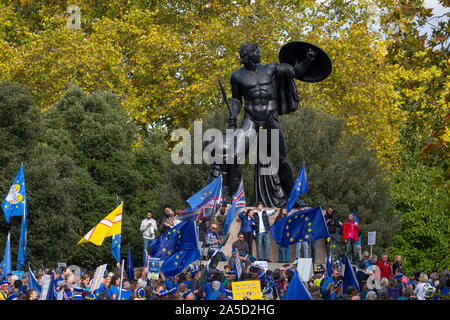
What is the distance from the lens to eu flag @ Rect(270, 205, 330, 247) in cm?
1476

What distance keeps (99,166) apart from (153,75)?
5749 millimetres

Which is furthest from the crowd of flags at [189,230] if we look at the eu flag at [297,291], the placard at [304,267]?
the eu flag at [297,291]

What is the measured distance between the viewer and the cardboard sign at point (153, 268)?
538 inches

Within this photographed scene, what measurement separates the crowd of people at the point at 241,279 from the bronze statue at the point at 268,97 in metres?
0.67

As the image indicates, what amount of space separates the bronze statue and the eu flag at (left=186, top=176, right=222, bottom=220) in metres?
1.18

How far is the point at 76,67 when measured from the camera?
33.4m

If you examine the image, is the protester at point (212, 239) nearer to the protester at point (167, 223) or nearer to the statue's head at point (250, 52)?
the protester at point (167, 223)

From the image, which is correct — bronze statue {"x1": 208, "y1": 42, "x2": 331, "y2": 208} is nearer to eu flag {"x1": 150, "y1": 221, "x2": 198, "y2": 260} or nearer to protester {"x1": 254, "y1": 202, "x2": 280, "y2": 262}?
protester {"x1": 254, "y1": 202, "x2": 280, "y2": 262}

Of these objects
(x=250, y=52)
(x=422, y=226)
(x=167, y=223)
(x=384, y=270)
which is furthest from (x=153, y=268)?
(x=422, y=226)

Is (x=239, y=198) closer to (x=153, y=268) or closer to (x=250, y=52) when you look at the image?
(x=250, y=52)

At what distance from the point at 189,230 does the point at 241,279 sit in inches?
47.7

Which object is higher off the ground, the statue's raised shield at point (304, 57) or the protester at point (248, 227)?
the statue's raised shield at point (304, 57)

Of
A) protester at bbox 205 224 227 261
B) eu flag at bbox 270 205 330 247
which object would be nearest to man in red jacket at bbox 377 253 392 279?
eu flag at bbox 270 205 330 247
